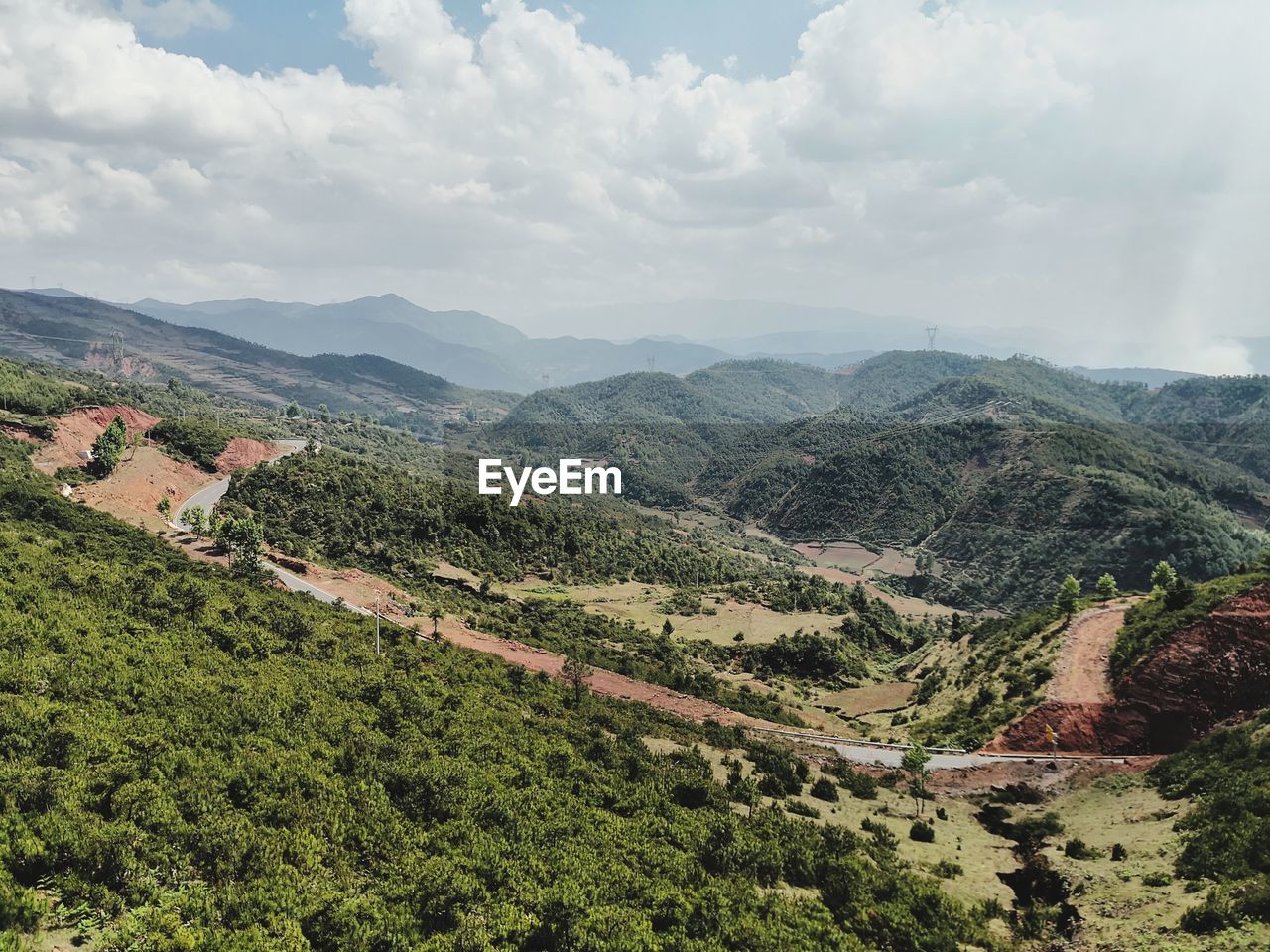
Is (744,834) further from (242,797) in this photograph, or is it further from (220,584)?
(220,584)

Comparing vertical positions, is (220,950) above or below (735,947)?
above

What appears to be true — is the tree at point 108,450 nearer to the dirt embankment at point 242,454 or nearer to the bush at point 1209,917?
the dirt embankment at point 242,454

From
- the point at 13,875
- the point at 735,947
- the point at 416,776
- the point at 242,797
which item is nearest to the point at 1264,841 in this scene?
the point at 735,947

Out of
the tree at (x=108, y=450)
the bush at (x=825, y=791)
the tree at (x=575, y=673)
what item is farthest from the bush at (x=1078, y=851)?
the tree at (x=108, y=450)

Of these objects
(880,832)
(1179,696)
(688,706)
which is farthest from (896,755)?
(1179,696)

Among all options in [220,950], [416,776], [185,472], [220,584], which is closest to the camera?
[220,950]

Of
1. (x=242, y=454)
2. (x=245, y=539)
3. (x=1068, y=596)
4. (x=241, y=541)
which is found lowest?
(x=241, y=541)

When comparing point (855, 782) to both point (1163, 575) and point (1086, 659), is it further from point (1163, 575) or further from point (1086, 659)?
point (1163, 575)
